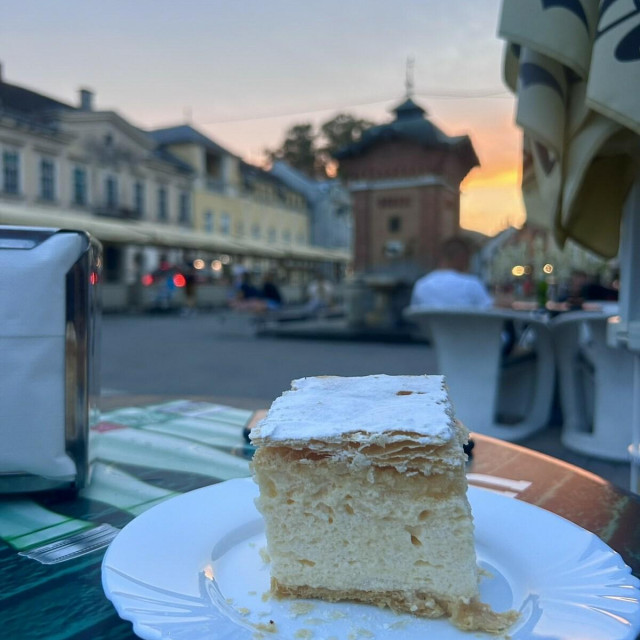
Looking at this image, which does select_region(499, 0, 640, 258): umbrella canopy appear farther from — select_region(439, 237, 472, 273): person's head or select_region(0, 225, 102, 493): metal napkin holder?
select_region(439, 237, 472, 273): person's head

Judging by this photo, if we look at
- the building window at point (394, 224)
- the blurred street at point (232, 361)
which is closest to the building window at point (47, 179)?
the blurred street at point (232, 361)

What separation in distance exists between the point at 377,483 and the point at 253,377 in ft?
24.3

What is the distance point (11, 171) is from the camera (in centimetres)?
2428

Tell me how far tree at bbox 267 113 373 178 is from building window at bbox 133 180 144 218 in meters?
9.89

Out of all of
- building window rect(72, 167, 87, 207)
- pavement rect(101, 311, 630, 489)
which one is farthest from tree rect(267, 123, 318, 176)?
pavement rect(101, 311, 630, 489)

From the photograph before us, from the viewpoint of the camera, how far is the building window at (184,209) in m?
34.4

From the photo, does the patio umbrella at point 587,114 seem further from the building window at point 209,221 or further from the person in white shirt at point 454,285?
the building window at point 209,221

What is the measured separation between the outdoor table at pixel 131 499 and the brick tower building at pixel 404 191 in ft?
35.2

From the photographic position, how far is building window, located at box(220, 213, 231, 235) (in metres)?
37.5

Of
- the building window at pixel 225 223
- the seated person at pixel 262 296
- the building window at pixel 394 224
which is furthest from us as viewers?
the building window at pixel 225 223

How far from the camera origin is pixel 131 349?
11.1 m

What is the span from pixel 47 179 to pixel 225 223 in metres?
13.4

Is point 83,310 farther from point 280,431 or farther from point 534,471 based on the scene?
point 534,471

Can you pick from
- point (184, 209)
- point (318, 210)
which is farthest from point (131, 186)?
point (318, 210)
